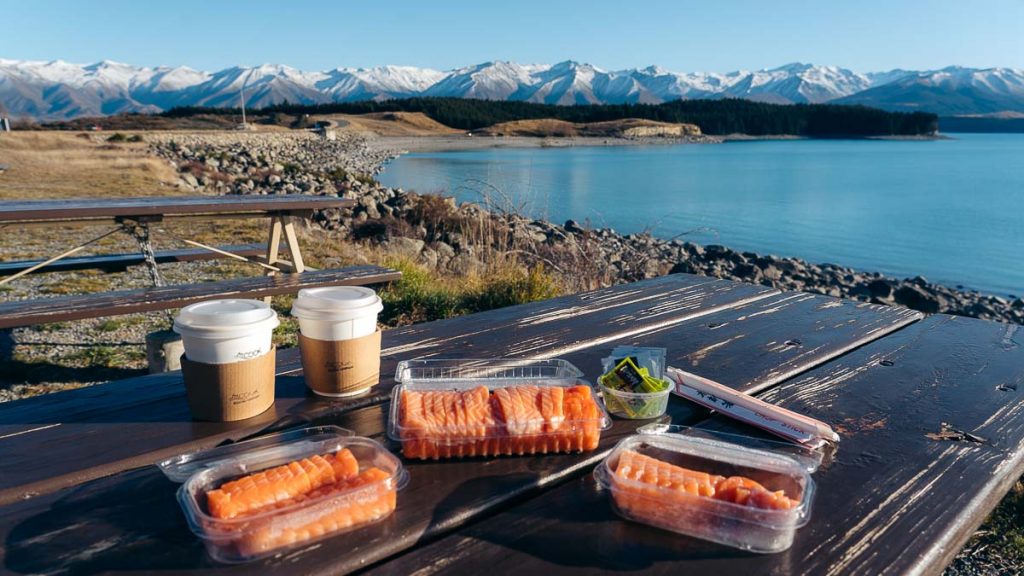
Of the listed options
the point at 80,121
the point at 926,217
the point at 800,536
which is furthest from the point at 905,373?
the point at 80,121

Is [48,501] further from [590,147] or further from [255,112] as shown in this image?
[255,112]

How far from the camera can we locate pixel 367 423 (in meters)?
1.54

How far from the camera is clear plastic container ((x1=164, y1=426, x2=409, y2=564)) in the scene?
1008 mm

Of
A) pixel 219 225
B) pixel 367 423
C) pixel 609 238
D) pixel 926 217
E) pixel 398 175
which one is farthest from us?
A: pixel 398 175

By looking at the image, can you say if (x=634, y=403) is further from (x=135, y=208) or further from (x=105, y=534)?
(x=135, y=208)

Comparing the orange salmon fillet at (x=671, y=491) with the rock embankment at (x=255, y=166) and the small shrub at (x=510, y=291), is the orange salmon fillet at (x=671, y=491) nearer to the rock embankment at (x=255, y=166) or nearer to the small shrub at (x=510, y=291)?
the small shrub at (x=510, y=291)

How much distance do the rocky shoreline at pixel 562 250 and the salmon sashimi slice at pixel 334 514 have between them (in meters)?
5.06

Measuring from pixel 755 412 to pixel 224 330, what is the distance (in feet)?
3.86

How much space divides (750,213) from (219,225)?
51.6 feet

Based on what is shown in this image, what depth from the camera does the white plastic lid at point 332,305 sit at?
4.96 feet


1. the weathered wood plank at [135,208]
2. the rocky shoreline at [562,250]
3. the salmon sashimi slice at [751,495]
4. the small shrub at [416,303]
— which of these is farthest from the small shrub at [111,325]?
the salmon sashimi slice at [751,495]

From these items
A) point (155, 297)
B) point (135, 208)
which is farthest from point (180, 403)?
point (135, 208)

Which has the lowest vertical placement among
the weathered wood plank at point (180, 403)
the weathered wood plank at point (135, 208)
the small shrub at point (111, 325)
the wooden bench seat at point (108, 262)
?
the small shrub at point (111, 325)

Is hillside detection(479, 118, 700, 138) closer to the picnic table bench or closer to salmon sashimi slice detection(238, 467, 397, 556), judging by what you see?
the picnic table bench
